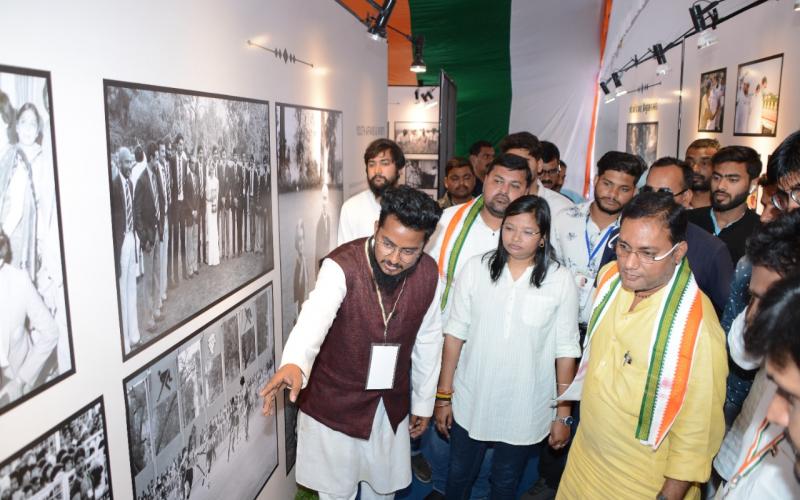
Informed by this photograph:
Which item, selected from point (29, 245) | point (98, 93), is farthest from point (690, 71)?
point (29, 245)

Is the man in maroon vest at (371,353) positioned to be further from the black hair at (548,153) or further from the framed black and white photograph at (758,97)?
the framed black and white photograph at (758,97)

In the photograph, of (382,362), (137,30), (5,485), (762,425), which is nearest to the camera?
(5,485)

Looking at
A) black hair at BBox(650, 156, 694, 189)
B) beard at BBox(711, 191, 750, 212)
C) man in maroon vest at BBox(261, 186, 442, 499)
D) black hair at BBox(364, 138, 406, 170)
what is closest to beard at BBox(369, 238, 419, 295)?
man in maroon vest at BBox(261, 186, 442, 499)

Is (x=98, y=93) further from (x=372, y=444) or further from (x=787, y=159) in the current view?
(x=787, y=159)

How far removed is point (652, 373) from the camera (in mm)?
1798

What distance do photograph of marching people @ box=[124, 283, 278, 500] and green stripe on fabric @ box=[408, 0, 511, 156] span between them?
7056 mm

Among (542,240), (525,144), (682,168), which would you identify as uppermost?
(525,144)

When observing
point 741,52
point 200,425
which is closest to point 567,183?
point 741,52

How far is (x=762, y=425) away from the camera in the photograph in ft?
4.47

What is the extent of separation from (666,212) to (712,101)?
475cm

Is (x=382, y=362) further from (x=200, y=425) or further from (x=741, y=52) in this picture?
(x=741, y=52)

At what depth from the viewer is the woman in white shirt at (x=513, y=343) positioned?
2.40m

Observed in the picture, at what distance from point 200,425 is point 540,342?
139 cm

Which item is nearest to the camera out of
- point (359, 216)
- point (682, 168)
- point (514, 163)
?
point (514, 163)
